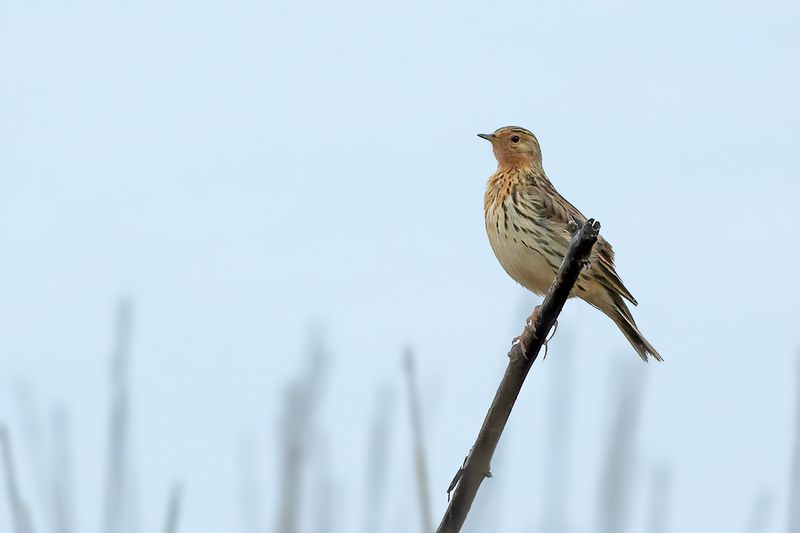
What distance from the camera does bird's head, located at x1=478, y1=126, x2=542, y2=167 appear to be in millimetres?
10883

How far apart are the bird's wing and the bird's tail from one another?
94 mm

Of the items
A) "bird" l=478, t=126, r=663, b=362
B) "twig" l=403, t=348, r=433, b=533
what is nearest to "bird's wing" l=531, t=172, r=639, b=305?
"bird" l=478, t=126, r=663, b=362

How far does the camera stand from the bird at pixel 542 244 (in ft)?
30.0

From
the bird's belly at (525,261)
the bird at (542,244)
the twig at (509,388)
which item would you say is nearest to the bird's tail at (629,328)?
the bird at (542,244)

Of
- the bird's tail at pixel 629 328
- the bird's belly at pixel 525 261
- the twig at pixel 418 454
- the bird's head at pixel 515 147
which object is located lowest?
the twig at pixel 418 454

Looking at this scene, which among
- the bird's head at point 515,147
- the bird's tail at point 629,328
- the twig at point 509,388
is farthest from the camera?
the bird's head at point 515,147

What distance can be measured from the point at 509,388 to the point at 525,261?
5225 millimetres

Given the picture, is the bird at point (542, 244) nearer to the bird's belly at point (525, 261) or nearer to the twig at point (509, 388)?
the bird's belly at point (525, 261)

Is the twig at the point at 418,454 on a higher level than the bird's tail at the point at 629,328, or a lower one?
lower

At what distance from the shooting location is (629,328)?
920 cm

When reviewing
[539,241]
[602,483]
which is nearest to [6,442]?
[602,483]

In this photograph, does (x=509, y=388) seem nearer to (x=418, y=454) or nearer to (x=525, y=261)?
(x=418, y=454)

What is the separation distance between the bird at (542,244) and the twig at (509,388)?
4.02m

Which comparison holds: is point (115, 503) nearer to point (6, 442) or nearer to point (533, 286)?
point (6, 442)
